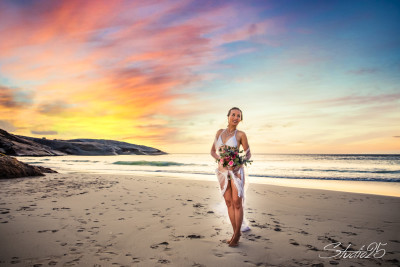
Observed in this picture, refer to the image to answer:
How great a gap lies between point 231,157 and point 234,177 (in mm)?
399

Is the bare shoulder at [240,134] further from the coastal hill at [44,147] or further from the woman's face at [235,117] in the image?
the coastal hill at [44,147]

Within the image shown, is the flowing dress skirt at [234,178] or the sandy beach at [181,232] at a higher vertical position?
the flowing dress skirt at [234,178]

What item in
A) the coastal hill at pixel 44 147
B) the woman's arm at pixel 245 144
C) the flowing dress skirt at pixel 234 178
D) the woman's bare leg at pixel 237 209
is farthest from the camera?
the coastal hill at pixel 44 147

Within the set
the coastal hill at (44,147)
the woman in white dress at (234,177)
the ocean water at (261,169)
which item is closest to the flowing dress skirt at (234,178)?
the woman in white dress at (234,177)

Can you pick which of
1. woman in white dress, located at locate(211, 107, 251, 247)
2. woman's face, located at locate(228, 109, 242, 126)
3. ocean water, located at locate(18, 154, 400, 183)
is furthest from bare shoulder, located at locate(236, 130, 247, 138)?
ocean water, located at locate(18, 154, 400, 183)

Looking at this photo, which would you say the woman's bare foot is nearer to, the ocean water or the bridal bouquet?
the bridal bouquet

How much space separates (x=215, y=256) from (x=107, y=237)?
222 centimetres

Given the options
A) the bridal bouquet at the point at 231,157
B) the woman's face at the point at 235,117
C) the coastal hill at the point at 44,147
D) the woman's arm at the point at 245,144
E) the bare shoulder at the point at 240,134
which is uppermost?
the woman's face at the point at 235,117

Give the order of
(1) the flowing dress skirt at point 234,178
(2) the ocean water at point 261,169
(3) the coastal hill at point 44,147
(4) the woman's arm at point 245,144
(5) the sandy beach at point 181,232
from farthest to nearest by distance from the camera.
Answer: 1. (3) the coastal hill at point 44,147
2. (2) the ocean water at point 261,169
3. (4) the woman's arm at point 245,144
4. (1) the flowing dress skirt at point 234,178
5. (5) the sandy beach at point 181,232

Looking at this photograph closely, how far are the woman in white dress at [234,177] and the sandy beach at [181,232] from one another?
52 centimetres

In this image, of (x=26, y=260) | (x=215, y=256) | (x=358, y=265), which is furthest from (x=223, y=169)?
(x=26, y=260)

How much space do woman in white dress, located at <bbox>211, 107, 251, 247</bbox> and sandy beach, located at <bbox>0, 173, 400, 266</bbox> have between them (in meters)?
0.52

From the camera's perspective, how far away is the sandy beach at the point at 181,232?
3.55 metres

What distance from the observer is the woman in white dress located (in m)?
4.27
